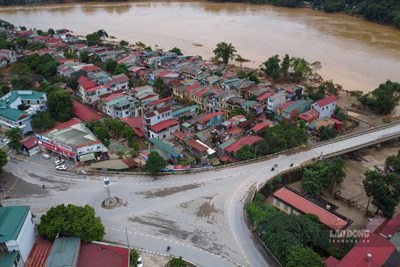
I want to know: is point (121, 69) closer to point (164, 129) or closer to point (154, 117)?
point (154, 117)

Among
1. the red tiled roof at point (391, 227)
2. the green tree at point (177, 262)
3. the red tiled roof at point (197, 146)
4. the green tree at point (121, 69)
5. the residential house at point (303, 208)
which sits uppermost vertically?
the green tree at point (121, 69)

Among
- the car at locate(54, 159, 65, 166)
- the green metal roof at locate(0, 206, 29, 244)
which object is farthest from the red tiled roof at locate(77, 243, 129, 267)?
the car at locate(54, 159, 65, 166)

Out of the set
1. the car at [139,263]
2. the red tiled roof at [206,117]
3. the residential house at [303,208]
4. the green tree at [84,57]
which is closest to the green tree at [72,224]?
the car at [139,263]

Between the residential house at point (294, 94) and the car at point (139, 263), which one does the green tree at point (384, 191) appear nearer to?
the car at point (139, 263)

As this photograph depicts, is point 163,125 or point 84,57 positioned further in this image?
point 84,57

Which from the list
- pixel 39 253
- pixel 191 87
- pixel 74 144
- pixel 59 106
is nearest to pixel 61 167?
pixel 74 144
